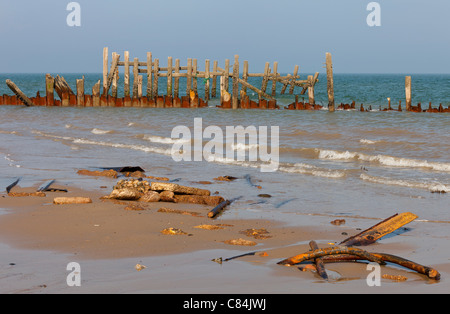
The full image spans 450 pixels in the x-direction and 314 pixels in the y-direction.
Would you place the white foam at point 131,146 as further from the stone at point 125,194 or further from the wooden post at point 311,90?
the wooden post at point 311,90

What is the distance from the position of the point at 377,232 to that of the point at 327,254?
1363mm

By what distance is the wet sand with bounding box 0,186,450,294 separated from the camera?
4758mm

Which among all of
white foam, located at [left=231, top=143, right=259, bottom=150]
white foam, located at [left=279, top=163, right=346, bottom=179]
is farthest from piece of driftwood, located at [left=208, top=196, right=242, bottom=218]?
white foam, located at [left=231, top=143, right=259, bottom=150]

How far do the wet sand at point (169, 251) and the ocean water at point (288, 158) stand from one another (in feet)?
3.53

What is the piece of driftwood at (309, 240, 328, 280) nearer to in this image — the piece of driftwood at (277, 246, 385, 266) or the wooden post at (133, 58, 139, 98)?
the piece of driftwood at (277, 246, 385, 266)

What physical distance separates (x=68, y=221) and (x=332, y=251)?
3.21 metres

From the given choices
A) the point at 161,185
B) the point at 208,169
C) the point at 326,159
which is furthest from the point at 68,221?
the point at 326,159

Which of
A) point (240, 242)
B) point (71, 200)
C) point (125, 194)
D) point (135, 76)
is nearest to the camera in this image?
point (240, 242)

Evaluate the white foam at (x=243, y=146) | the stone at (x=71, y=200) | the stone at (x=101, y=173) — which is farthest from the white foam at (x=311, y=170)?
the stone at (x=71, y=200)

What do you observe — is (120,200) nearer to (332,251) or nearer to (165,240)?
(165,240)

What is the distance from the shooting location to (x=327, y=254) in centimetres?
534

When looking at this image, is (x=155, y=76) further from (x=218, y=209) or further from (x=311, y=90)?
(x=218, y=209)

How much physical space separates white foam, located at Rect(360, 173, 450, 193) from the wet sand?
9.11 feet

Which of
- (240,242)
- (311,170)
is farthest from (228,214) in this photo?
(311,170)
